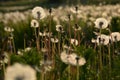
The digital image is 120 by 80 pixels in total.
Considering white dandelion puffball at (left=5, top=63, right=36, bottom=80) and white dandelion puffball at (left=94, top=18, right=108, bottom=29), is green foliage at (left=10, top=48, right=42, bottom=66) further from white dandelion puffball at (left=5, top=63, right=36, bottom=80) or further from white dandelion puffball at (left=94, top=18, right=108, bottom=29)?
white dandelion puffball at (left=5, top=63, right=36, bottom=80)

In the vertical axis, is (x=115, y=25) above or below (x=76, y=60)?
below

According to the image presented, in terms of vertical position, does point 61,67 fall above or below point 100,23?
below

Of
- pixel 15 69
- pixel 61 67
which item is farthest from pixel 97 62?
pixel 15 69

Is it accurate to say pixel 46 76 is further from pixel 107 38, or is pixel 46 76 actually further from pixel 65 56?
pixel 65 56

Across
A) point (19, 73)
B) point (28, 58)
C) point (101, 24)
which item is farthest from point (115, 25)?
point (19, 73)

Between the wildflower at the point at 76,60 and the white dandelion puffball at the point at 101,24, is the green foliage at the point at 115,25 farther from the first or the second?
the wildflower at the point at 76,60

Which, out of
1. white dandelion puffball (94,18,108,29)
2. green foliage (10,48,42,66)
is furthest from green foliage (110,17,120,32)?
green foliage (10,48,42,66)

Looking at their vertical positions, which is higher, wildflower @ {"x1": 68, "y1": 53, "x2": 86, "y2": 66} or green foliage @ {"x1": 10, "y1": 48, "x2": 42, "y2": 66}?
wildflower @ {"x1": 68, "y1": 53, "x2": 86, "y2": 66}

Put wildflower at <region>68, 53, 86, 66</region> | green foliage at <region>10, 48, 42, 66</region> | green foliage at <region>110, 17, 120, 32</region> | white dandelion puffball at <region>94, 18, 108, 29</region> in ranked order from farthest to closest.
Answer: green foliage at <region>110, 17, 120, 32</region> → white dandelion puffball at <region>94, 18, 108, 29</region> → green foliage at <region>10, 48, 42, 66</region> → wildflower at <region>68, 53, 86, 66</region>

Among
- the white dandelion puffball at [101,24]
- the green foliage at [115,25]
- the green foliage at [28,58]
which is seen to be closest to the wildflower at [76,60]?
the green foliage at [28,58]

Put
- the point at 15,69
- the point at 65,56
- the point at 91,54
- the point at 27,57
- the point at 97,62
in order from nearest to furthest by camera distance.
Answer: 1. the point at 15,69
2. the point at 65,56
3. the point at 27,57
4. the point at 91,54
5. the point at 97,62

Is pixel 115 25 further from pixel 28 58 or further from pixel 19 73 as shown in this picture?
pixel 19 73
